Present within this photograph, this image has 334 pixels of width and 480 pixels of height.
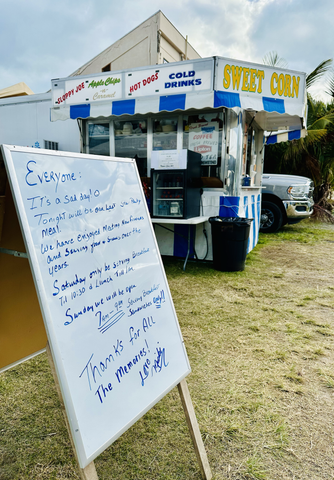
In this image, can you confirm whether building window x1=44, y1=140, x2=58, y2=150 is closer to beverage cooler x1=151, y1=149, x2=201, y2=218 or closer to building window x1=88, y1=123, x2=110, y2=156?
building window x1=88, y1=123, x2=110, y2=156

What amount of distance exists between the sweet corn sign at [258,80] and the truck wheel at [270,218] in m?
4.25

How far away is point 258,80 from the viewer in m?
4.39

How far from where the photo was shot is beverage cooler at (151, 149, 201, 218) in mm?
4633

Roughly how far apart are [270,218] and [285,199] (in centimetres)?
67

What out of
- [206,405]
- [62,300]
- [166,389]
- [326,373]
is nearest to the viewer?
[62,300]

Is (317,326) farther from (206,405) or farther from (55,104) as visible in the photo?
(55,104)

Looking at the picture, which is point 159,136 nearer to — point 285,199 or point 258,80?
point 258,80

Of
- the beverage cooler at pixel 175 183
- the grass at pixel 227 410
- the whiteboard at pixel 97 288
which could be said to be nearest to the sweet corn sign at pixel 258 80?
the beverage cooler at pixel 175 183

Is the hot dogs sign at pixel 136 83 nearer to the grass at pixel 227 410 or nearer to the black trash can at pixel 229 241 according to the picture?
the black trash can at pixel 229 241

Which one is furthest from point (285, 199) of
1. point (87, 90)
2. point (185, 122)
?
point (87, 90)

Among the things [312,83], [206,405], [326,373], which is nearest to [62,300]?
[206,405]

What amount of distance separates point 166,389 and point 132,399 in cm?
21

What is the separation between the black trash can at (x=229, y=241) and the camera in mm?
4711

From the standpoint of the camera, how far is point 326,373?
7.84 feet
